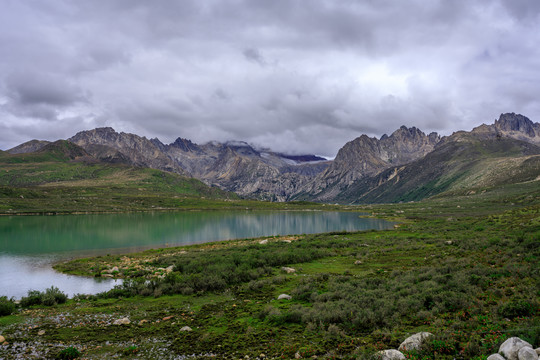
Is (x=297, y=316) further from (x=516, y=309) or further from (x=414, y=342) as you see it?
(x=516, y=309)

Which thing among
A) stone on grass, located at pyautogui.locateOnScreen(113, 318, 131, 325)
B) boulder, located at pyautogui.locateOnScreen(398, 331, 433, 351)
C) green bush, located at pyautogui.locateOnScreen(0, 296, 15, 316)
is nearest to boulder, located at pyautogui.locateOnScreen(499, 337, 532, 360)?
boulder, located at pyautogui.locateOnScreen(398, 331, 433, 351)

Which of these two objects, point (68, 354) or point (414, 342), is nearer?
point (414, 342)

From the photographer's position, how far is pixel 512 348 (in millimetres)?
Result: 8547

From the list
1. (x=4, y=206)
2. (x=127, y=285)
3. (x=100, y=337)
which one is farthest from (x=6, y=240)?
(x=4, y=206)

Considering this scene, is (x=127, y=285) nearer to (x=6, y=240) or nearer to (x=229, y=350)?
(x=229, y=350)

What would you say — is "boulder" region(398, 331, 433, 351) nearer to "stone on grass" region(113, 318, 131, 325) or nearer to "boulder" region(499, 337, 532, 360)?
"boulder" region(499, 337, 532, 360)

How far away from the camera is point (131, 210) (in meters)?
174

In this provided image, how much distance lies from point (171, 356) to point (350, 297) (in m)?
10.1

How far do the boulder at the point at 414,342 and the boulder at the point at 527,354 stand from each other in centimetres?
301

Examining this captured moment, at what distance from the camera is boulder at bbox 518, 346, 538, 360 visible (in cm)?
A: 800

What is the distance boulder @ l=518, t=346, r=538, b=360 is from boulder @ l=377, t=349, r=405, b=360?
3.15m

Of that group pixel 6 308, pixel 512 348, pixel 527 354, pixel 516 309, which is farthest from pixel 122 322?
pixel 516 309

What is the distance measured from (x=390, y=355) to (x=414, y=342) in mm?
1459

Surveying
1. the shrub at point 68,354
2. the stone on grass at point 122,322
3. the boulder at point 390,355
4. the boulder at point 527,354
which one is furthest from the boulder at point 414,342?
the stone on grass at point 122,322
